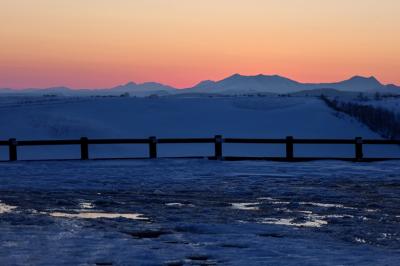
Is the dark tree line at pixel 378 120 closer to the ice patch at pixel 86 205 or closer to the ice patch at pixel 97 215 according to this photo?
the ice patch at pixel 86 205

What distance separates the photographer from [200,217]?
531 inches

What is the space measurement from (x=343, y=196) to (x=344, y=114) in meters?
60.6

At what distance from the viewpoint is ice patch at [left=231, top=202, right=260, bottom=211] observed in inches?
583

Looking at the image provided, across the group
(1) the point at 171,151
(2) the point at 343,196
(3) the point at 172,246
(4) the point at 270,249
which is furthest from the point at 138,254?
(1) the point at 171,151

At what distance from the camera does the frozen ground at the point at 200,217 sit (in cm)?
1007

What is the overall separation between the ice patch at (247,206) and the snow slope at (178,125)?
35.6m

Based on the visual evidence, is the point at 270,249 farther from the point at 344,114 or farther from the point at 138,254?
the point at 344,114

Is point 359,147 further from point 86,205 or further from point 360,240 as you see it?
point 360,240

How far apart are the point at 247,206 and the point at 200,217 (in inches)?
75.8

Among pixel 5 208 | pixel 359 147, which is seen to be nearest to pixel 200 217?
pixel 5 208

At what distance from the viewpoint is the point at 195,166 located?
82.7 ft

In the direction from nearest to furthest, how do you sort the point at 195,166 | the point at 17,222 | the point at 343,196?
1. the point at 17,222
2. the point at 343,196
3. the point at 195,166

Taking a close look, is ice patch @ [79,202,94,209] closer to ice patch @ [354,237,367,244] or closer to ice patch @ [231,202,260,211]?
ice patch @ [231,202,260,211]

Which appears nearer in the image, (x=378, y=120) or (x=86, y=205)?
(x=86, y=205)
